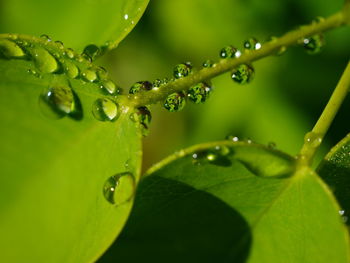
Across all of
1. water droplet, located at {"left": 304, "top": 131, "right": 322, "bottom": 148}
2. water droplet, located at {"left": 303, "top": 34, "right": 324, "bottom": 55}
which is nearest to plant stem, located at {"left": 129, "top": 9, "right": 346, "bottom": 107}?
water droplet, located at {"left": 303, "top": 34, "right": 324, "bottom": 55}

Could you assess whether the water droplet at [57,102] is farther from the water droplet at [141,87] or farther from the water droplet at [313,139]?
the water droplet at [313,139]

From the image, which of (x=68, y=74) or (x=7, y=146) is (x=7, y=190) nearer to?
(x=7, y=146)

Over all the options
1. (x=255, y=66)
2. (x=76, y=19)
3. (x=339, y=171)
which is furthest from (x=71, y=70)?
Result: (x=255, y=66)

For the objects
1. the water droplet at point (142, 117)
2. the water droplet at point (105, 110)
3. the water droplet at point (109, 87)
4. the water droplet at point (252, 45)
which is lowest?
the water droplet at point (105, 110)

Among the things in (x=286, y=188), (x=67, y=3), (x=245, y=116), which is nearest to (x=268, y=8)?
(x=245, y=116)

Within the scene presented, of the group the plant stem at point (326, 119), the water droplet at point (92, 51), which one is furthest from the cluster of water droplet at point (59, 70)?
the plant stem at point (326, 119)

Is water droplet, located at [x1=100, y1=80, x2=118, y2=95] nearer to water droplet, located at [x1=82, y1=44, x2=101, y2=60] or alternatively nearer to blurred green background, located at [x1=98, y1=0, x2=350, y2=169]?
water droplet, located at [x1=82, y1=44, x2=101, y2=60]

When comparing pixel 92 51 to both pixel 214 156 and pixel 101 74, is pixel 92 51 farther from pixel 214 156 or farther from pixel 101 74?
pixel 214 156

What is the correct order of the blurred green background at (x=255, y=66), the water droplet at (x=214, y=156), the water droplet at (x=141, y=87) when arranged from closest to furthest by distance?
the water droplet at (x=214, y=156), the water droplet at (x=141, y=87), the blurred green background at (x=255, y=66)
